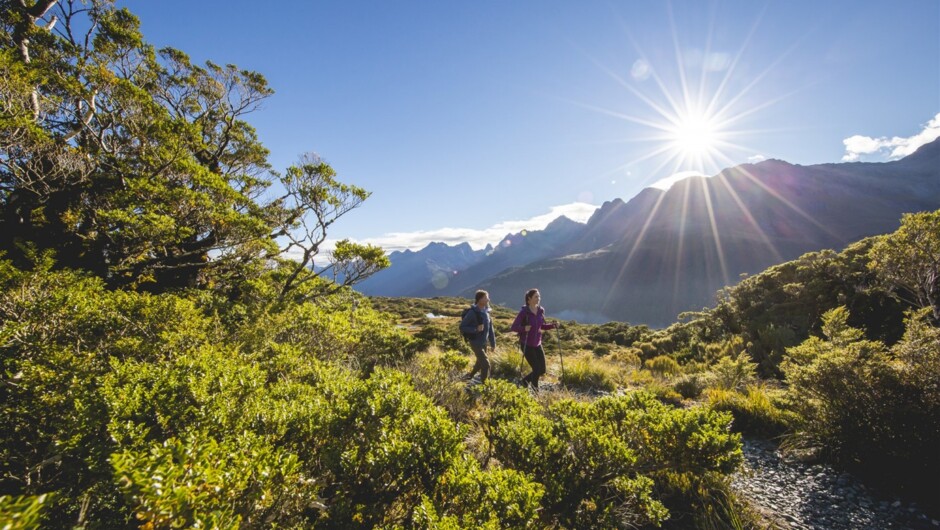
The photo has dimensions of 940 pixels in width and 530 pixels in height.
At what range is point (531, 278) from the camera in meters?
149

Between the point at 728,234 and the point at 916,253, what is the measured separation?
14984 cm

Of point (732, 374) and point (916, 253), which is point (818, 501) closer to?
point (732, 374)

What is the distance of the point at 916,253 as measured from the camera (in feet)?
22.7

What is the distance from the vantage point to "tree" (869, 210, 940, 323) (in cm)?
670

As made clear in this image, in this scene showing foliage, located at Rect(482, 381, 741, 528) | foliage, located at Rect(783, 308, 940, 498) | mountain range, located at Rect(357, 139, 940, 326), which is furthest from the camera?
mountain range, located at Rect(357, 139, 940, 326)

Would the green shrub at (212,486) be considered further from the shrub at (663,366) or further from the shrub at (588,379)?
the shrub at (663,366)

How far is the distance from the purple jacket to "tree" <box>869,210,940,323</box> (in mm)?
7572

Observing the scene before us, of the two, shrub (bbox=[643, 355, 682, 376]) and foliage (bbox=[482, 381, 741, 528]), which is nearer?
foliage (bbox=[482, 381, 741, 528])

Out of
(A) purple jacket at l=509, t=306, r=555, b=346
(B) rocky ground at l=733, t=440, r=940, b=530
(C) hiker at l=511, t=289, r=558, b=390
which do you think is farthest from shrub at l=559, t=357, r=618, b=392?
(B) rocky ground at l=733, t=440, r=940, b=530

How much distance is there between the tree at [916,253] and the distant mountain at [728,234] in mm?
86685

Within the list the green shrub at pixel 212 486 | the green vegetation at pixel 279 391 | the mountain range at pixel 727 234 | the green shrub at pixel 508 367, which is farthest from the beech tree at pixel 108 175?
the mountain range at pixel 727 234

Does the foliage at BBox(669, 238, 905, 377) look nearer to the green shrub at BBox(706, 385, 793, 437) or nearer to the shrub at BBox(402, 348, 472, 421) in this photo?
the green shrub at BBox(706, 385, 793, 437)

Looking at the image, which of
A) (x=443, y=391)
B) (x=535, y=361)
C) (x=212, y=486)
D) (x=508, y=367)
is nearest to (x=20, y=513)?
(x=212, y=486)

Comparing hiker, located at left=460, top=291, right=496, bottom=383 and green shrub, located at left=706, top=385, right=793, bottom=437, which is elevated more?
hiker, located at left=460, top=291, right=496, bottom=383
